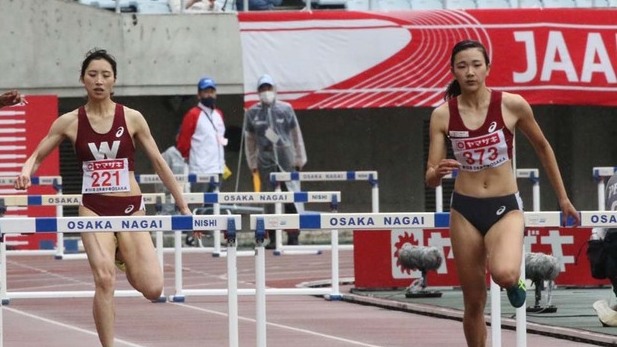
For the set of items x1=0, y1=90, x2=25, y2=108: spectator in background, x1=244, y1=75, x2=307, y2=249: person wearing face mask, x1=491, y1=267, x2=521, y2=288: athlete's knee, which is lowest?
x1=491, y1=267, x2=521, y2=288: athlete's knee

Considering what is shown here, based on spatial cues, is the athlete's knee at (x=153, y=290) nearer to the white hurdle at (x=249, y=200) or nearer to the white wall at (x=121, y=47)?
the white hurdle at (x=249, y=200)

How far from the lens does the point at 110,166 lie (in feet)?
36.0

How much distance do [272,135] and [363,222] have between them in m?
12.4

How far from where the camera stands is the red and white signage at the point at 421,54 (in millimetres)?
25391

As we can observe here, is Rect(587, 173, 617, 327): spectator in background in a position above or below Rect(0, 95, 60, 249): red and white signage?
below

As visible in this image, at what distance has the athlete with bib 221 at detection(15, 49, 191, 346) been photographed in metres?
10.8

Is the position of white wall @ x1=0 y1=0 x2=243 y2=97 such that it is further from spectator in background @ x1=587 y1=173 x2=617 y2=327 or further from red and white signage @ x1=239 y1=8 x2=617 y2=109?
spectator in background @ x1=587 y1=173 x2=617 y2=327

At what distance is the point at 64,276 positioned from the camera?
20.0 m

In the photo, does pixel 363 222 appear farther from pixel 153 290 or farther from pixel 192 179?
pixel 192 179

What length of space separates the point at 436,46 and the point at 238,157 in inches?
148

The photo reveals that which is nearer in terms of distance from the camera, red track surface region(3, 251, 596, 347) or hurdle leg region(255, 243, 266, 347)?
hurdle leg region(255, 243, 266, 347)

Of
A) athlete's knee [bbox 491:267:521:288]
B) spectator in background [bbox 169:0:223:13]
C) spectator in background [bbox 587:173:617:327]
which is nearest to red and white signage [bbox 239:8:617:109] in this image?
spectator in background [bbox 169:0:223:13]

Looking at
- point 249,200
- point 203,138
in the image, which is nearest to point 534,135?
point 249,200

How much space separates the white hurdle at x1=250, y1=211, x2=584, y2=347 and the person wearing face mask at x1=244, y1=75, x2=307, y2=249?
12.1 metres
